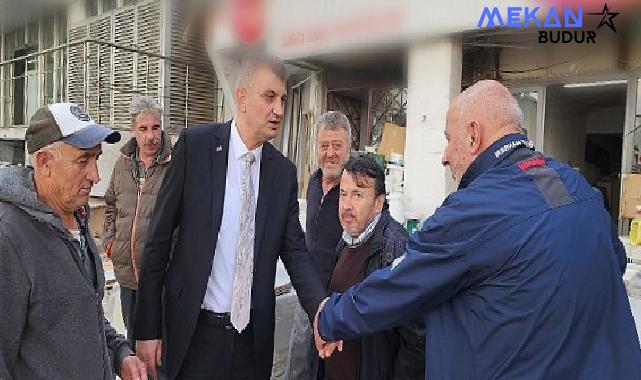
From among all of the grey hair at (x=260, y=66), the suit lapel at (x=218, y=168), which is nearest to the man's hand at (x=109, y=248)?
the suit lapel at (x=218, y=168)

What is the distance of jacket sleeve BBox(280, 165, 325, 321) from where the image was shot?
202cm

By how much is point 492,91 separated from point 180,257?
120 cm

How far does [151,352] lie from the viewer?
6.15 ft

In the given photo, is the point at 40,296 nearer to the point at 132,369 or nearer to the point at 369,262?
the point at 132,369

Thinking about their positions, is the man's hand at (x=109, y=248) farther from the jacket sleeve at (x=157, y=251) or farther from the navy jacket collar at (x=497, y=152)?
the navy jacket collar at (x=497, y=152)

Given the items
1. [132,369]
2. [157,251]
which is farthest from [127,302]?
[132,369]

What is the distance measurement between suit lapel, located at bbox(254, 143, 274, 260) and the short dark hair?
36cm

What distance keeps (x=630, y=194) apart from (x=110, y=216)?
523cm

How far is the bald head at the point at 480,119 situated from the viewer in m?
1.37

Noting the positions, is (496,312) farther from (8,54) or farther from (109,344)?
(8,54)

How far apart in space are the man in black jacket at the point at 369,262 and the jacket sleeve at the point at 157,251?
2.24 ft

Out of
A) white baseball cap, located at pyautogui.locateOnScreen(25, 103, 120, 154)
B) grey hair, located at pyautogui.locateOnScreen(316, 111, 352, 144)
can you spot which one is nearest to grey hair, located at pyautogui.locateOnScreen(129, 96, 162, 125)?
grey hair, located at pyautogui.locateOnScreen(316, 111, 352, 144)

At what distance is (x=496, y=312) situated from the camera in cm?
121

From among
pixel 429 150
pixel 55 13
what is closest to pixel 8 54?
pixel 55 13
